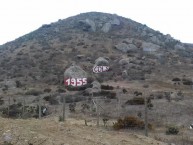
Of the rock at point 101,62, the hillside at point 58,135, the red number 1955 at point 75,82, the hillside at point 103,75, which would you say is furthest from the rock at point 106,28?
the hillside at point 58,135

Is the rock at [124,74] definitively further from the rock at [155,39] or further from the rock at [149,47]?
the rock at [155,39]

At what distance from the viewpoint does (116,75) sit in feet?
216

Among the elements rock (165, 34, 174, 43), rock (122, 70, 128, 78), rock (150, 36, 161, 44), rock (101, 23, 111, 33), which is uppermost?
rock (101, 23, 111, 33)

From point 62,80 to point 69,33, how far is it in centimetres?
3884

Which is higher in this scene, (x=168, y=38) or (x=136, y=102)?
(x=168, y=38)

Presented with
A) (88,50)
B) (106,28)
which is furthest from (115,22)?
(88,50)

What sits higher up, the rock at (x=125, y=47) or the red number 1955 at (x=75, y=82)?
the rock at (x=125, y=47)

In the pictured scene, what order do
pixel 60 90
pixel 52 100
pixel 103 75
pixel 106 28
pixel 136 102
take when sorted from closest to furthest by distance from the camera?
pixel 136 102 < pixel 52 100 < pixel 60 90 < pixel 103 75 < pixel 106 28

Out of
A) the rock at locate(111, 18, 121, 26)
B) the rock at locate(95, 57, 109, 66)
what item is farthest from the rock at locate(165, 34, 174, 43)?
the rock at locate(95, 57, 109, 66)

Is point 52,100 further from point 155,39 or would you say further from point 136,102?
point 155,39

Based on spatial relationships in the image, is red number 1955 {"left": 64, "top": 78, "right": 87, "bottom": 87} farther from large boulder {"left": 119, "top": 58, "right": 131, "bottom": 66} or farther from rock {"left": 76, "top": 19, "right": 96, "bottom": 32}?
rock {"left": 76, "top": 19, "right": 96, "bottom": 32}

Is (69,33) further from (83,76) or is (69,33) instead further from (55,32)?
(83,76)

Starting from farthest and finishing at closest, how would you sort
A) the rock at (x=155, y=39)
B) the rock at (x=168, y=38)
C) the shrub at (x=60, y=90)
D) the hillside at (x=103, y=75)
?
the rock at (x=168, y=38) < the rock at (x=155, y=39) < the shrub at (x=60, y=90) < the hillside at (x=103, y=75)

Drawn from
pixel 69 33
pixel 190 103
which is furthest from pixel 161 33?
pixel 190 103
